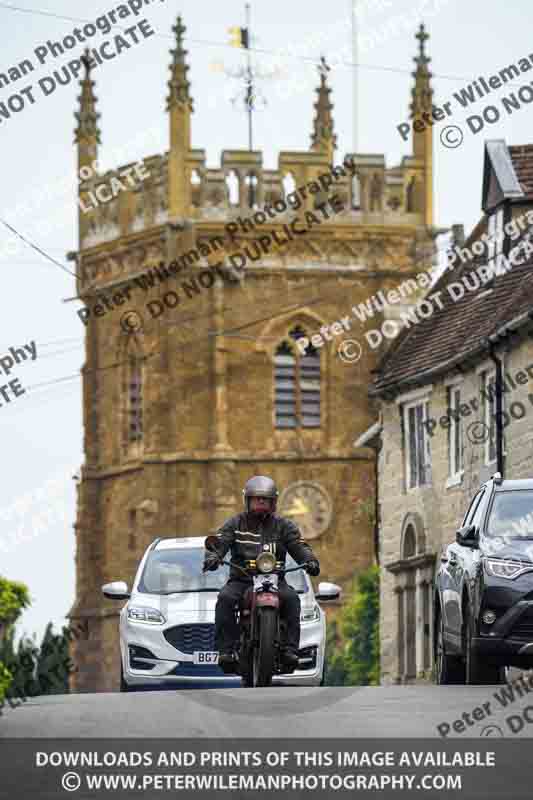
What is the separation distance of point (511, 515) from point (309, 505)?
6130 cm

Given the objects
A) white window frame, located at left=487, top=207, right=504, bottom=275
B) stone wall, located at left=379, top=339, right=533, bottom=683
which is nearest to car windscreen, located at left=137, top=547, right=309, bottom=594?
stone wall, located at left=379, top=339, right=533, bottom=683

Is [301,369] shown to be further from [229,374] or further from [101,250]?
[101,250]

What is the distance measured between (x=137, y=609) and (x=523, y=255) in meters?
18.5

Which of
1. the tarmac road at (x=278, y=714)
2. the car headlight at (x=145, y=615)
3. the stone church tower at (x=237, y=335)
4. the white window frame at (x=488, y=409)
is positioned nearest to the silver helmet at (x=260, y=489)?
the tarmac road at (x=278, y=714)

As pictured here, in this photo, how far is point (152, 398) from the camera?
81625mm

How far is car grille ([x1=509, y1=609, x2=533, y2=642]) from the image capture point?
1988 cm

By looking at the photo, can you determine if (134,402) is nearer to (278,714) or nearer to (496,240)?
(496,240)

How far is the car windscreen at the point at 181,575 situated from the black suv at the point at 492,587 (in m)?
2.25

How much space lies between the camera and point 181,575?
23.5 m

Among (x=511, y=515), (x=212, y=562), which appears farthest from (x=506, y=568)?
(x=212, y=562)

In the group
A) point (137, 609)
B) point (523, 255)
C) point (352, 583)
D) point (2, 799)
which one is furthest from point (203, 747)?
point (352, 583)

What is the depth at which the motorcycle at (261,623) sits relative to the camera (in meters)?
19.5

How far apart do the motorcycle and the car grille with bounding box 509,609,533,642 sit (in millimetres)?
1693

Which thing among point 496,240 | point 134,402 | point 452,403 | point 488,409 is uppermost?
point 134,402
